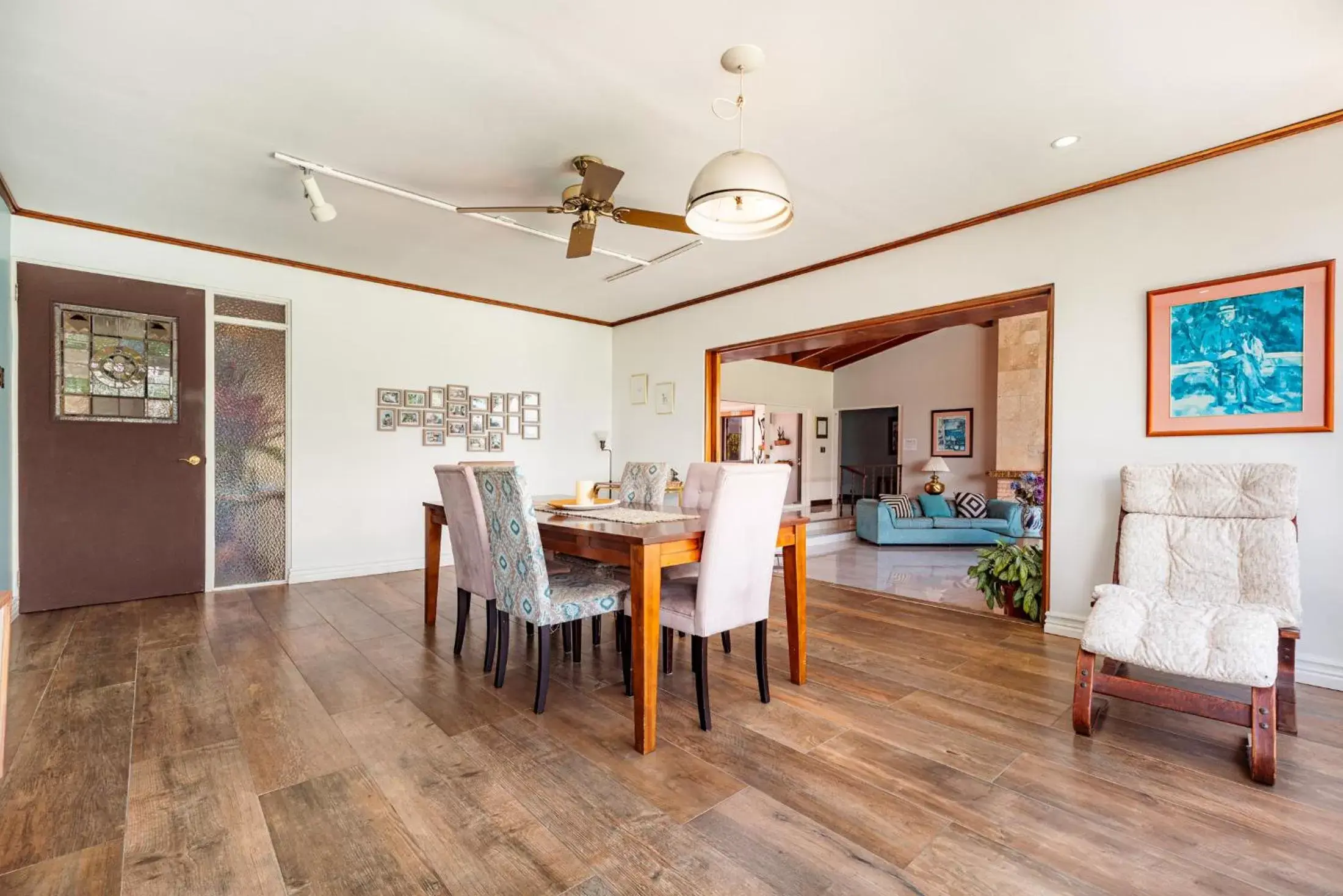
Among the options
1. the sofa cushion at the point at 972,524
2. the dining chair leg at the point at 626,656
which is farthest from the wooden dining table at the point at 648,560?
the sofa cushion at the point at 972,524

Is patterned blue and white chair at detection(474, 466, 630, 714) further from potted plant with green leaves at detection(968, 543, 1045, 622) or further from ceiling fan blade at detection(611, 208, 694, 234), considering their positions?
potted plant with green leaves at detection(968, 543, 1045, 622)

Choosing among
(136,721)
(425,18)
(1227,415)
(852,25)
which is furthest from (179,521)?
(1227,415)

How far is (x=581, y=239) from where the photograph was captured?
308cm

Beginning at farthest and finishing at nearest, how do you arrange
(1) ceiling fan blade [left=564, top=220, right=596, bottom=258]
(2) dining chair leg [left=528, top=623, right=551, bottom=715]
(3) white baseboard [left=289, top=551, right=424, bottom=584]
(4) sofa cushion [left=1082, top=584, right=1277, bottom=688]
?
(3) white baseboard [left=289, top=551, right=424, bottom=584], (1) ceiling fan blade [left=564, top=220, right=596, bottom=258], (2) dining chair leg [left=528, top=623, right=551, bottom=715], (4) sofa cushion [left=1082, top=584, right=1277, bottom=688]

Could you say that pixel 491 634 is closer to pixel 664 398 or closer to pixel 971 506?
pixel 664 398

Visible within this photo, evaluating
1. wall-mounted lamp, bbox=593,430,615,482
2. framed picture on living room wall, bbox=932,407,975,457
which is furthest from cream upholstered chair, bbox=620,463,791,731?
framed picture on living room wall, bbox=932,407,975,457

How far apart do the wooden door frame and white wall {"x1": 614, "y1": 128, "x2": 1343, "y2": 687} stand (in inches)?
1.7

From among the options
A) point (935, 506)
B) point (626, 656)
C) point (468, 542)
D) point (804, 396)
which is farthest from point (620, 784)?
point (804, 396)

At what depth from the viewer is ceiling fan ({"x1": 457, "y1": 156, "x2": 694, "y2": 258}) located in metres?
2.70

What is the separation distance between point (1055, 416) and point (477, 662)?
337 centimetres

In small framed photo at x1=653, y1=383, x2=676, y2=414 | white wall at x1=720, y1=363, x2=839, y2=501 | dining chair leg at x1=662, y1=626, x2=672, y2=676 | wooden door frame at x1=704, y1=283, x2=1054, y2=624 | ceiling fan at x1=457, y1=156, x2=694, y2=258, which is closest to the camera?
ceiling fan at x1=457, y1=156, x2=694, y2=258

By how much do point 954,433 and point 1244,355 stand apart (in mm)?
6377

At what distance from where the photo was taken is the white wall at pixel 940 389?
8.71 m

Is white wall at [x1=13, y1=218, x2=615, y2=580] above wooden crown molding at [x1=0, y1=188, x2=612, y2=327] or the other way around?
the other way around
